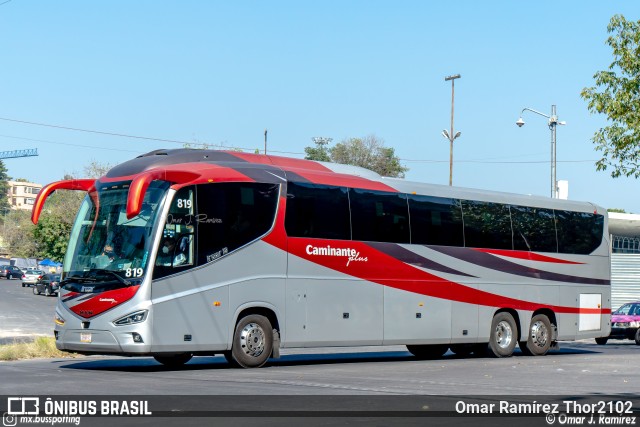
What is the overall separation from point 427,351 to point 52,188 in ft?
34.3

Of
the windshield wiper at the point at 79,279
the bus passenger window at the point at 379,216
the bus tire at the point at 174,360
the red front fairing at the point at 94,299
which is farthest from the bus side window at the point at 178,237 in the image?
the bus passenger window at the point at 379,216

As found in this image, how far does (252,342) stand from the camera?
1920 cm

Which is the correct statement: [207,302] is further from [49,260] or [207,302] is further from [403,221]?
[49,260]

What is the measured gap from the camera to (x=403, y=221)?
22375mm

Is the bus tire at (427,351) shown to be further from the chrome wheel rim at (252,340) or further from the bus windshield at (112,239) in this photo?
the bus windshield at (112,239)

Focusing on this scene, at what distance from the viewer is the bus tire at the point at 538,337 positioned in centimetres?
2567

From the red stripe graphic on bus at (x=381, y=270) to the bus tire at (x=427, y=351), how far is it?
5.67 ft

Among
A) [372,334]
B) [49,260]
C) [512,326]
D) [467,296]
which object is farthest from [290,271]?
[49,260]

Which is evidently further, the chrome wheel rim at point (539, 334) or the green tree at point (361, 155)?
the green tree at point (361, 155)

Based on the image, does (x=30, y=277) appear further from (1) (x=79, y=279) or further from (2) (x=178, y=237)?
(2) (x=178, y=237)
